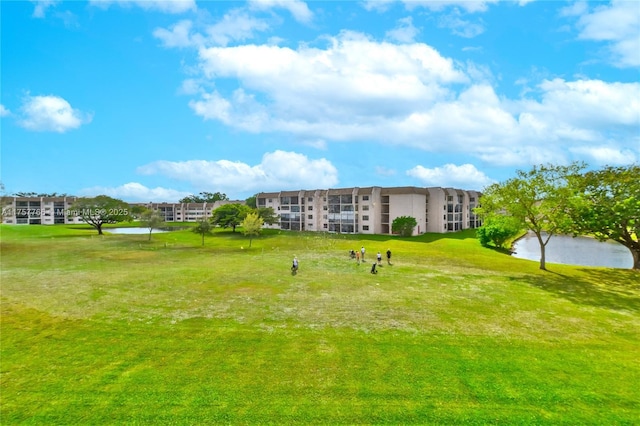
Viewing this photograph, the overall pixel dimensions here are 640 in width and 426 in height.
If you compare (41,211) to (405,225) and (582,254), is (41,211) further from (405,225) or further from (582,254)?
(582,254)

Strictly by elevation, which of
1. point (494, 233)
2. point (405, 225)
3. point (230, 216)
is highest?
point (230, 216)

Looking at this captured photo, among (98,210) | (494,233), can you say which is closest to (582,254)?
(494,233)

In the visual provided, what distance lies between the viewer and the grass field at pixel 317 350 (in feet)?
39.2

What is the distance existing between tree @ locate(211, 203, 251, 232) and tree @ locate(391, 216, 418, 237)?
40.2m

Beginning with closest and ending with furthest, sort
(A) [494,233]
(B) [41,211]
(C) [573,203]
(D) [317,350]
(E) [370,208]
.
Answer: (D) [317,350], (C) [573,203], (A) [494,233], (E) [370,208], (B) [41,211]

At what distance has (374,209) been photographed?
8806cm

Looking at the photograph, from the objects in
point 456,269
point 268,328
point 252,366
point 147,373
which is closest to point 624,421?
point 252,366

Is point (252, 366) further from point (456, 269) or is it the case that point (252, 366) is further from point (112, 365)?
point (456, 269)

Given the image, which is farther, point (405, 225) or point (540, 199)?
point (405, 225)

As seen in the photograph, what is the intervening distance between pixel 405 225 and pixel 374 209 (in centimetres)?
1162

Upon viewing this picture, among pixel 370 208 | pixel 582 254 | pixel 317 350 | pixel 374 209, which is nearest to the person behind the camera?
pixel 317 350

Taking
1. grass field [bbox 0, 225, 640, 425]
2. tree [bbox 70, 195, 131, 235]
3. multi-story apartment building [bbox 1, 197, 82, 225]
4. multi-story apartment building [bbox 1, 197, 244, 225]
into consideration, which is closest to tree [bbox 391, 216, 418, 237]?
grass field [bbox 0, 225, 640, 425]

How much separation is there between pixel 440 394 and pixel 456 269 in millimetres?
27532

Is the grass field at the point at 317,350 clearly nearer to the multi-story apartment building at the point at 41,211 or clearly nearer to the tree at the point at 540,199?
the tree at the point at 540,199
